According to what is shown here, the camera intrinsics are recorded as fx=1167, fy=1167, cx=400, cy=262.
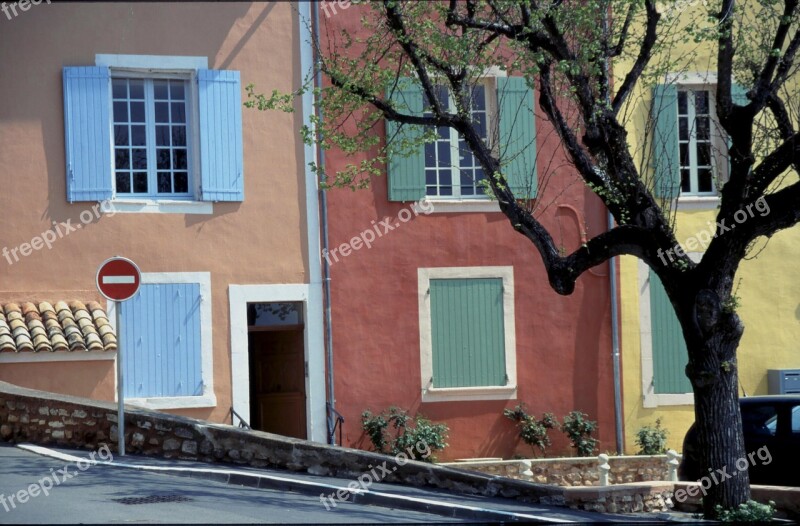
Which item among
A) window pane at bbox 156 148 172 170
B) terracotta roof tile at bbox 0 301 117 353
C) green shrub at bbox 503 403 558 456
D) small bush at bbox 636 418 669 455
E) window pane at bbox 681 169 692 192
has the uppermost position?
window pane at bbox 156 148 172 170

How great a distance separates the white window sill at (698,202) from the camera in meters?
18.9

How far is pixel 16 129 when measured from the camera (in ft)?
53.8

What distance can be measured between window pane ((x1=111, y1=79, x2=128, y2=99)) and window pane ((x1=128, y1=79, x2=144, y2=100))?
0.28 ft

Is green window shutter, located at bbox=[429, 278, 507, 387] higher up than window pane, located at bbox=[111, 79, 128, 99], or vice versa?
window pane, located at bbox=[111, 79, 128, 99]

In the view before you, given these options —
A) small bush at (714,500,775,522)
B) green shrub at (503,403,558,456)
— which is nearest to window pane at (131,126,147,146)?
green shrub at (503,403,558,456)

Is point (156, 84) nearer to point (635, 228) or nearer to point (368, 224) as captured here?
point (368, 224)

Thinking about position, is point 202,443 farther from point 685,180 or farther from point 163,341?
point 685,180

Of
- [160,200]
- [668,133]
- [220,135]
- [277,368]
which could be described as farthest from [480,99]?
[277,368]

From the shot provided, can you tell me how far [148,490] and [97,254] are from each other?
6.12 metres

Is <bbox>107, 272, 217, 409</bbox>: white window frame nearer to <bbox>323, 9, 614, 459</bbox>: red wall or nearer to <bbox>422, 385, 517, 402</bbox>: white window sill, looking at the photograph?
<bbox>323, 9, 614, 459</bbox>: red wall

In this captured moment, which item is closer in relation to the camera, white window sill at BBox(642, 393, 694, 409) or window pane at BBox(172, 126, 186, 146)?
window pane at BBox(172, 126, 186, 146)

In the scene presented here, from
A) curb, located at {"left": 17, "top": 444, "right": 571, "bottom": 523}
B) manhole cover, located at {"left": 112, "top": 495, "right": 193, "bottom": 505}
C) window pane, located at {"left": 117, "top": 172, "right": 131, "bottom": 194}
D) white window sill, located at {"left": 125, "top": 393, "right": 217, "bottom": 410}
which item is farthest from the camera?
window pane, located at {"left": 117, "top": 172, "right": 131, "bottom": 194}

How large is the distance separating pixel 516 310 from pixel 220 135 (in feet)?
17.5

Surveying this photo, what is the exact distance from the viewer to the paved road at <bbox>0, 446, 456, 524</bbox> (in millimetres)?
9852
